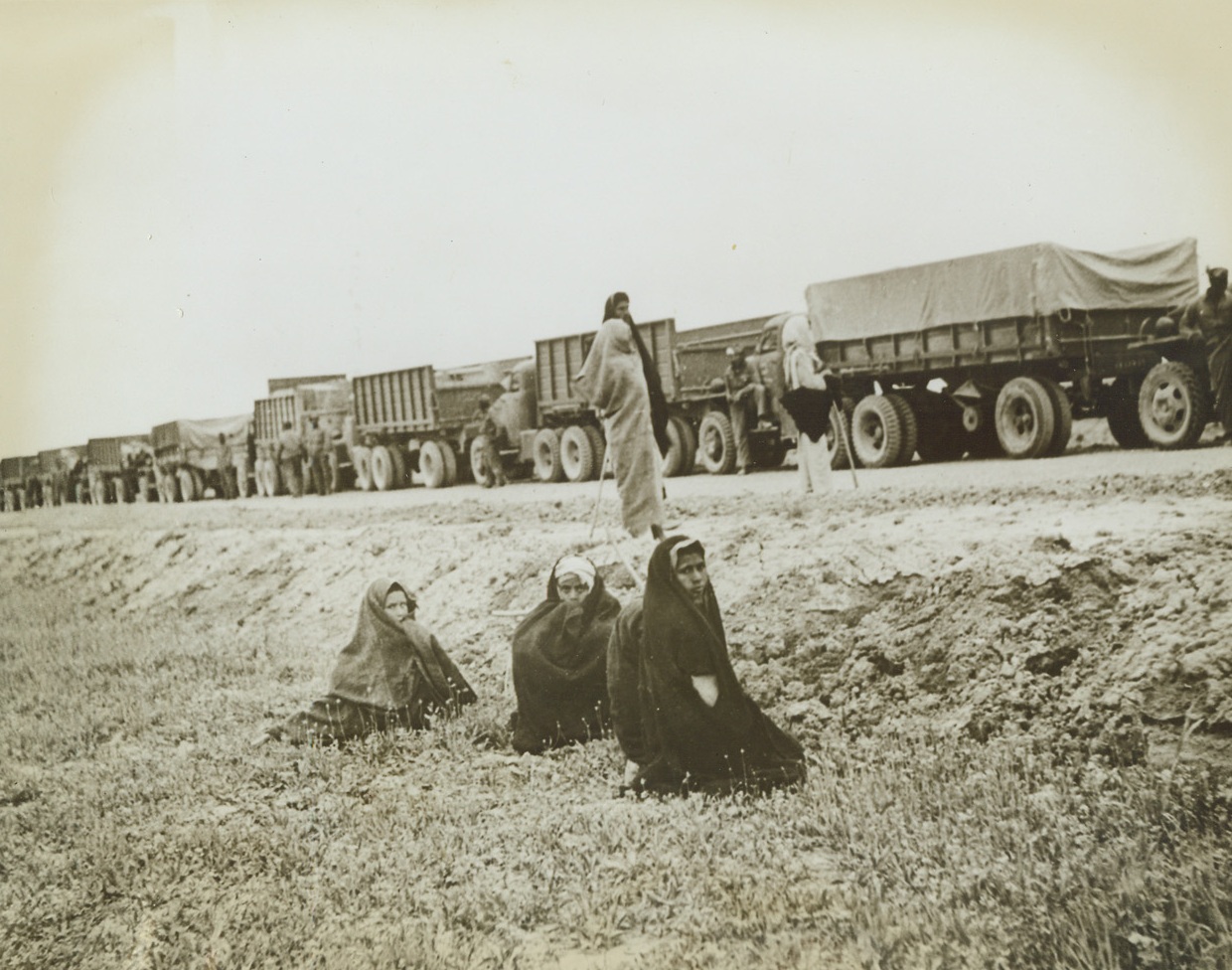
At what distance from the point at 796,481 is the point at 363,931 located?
2.98 meters

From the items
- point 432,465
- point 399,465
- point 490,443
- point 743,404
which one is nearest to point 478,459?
point 490,443

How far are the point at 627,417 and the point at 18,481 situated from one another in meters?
4.16

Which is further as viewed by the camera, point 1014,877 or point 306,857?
point 306,857

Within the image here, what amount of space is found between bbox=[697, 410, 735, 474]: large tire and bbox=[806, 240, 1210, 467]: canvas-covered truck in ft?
2.47

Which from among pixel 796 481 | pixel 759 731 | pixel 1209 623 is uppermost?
pixel 796 481

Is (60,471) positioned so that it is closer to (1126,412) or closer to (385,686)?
(385,686)

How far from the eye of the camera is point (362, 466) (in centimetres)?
930

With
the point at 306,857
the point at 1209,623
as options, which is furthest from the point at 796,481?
the point at 306,857

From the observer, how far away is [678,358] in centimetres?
611

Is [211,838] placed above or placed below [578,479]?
below

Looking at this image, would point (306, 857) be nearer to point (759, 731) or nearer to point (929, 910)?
point (759, 731)

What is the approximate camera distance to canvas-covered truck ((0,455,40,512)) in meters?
6.61

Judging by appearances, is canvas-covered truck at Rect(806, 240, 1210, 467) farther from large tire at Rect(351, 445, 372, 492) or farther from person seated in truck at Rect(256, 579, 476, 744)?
large tire at Rect(351, 445, 372, 492)

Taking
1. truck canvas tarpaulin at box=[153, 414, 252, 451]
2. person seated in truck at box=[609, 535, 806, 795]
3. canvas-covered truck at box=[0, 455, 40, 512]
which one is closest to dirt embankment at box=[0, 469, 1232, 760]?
person seated in truck at box=[609, 535, 806, 795]
